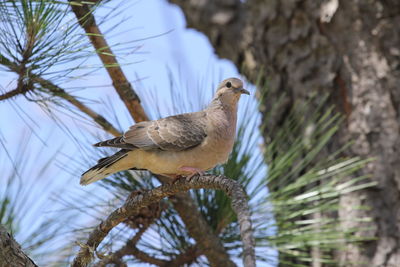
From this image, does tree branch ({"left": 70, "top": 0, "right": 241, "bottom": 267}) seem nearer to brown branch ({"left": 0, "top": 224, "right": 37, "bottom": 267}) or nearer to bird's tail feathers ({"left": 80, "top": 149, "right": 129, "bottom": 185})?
bird's tail feathers ({"left": 80, "top": 149, "right": 129, "bottom": 185})

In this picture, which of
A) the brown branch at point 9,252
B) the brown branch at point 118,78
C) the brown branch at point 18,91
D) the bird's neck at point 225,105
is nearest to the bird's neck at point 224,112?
the bird's neck at point 225,105

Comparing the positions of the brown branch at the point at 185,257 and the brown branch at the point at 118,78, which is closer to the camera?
the brown branch at the point at 118,78

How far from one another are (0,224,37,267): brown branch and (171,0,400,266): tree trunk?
5.24 feet

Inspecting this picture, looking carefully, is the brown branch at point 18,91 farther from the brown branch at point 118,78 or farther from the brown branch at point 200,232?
the brown branch at point 200,232

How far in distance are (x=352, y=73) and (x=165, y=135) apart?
1205 mm

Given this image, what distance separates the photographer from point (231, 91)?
105 inches

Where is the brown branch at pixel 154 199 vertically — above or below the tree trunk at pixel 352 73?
below

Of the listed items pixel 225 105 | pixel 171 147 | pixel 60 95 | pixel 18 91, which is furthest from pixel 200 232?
pixel 18 91

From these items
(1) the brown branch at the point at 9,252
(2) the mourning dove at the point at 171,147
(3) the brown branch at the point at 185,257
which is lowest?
(1) the brown branch at the point at 9,252

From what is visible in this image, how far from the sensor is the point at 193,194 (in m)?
2.60

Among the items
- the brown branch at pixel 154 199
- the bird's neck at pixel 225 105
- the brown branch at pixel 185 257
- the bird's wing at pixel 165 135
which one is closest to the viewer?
the brown branch at pixel 154 199

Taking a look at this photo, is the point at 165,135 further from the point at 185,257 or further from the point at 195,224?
the point at 185,257

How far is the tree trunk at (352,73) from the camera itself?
2938mm

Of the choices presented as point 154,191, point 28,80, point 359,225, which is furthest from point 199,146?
point 359,225
